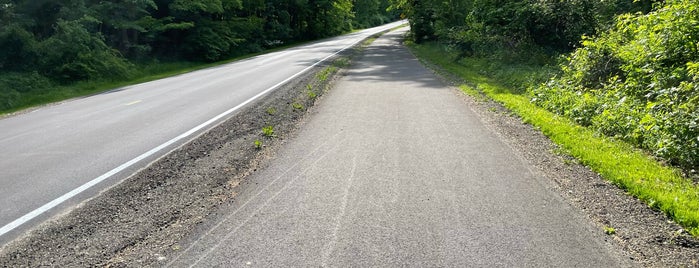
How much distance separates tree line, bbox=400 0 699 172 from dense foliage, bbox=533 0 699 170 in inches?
0.5

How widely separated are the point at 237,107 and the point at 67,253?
7.45 metres

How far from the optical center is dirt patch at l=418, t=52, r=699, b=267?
12.5 ft

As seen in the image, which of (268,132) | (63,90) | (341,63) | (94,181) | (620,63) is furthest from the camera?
(341,63)

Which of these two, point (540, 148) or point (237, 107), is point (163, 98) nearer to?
point (237, 107)

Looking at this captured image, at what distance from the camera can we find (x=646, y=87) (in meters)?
8.41

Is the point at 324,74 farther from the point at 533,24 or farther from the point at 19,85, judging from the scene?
the point at 19,85

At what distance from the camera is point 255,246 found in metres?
4.09

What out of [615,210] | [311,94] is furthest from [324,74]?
[615,210]

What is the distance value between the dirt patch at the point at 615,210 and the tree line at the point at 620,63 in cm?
126

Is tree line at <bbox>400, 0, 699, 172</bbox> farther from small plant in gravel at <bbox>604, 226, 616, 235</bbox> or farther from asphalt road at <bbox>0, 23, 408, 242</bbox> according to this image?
asphalt road at <bbox>0, 23, 408, 242</bbox>

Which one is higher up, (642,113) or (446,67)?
(642,113)

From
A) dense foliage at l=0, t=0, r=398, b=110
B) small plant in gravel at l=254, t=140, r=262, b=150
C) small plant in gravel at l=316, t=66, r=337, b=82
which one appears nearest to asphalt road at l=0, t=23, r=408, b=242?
small plant in gravel at l=254, t=140, r=262, b=150

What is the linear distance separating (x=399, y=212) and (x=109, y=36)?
2743 cm

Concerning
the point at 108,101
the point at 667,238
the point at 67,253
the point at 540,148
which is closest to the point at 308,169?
the point at 67,253
